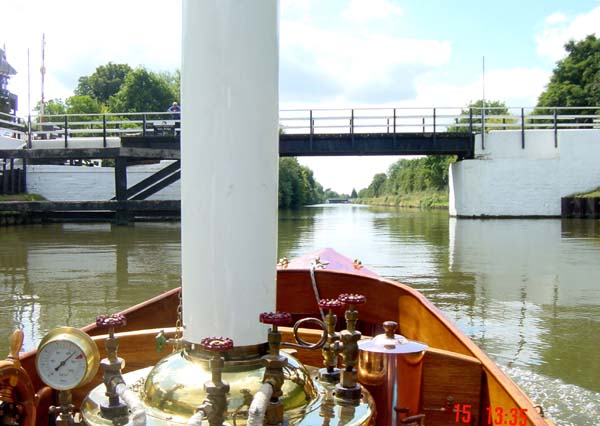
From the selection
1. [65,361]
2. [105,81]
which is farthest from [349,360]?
[105,81]

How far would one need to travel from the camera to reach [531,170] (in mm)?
21922

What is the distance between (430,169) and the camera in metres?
60.5

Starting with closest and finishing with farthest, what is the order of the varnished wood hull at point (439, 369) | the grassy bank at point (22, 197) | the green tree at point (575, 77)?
the varnished wood hull at point (439, 369) → the grassy bank at point (22, 197) → the green tree at point (575, 77)

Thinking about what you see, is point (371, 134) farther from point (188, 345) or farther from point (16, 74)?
point (16, 74)

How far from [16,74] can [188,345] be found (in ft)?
194

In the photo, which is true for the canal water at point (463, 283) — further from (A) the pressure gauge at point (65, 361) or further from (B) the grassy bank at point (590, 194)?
(B) the grassy bank at point (590, 194)

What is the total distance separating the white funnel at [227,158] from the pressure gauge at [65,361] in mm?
278

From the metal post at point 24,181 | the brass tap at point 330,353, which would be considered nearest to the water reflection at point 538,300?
the brass tap at point 330,353

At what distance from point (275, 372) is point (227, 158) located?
1.85 feet

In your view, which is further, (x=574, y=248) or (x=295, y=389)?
(x=574, y=248)

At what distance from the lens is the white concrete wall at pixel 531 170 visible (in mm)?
21828

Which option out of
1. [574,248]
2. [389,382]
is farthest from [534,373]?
[574,248]

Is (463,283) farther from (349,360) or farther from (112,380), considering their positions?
(112,380)
